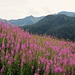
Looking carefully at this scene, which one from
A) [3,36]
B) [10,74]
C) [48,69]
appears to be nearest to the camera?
[10,74]

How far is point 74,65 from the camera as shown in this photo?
8578 mm

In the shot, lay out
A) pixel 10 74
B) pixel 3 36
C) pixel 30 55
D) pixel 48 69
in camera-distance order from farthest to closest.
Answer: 1. pixel 3 36
2. pixel 30 55
3. pixel 48 69
4. pixel 10 74

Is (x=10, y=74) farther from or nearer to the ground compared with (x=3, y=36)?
nearer to the ground

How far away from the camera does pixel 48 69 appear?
7680 millimetres

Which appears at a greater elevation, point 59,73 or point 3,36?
point 3,36

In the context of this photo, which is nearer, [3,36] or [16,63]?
[16,63]

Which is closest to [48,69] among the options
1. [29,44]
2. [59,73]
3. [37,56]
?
[59,73]

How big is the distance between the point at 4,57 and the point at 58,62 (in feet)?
5.71

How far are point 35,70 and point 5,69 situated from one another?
86 cm

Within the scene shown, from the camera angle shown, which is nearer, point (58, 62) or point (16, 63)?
point (16, 63)

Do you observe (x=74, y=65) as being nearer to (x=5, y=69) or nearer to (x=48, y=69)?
(x=48, y=69)

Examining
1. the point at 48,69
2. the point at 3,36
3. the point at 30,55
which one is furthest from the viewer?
the point at 3,36

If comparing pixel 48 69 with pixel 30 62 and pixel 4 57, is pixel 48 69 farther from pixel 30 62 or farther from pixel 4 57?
pixel 4 57

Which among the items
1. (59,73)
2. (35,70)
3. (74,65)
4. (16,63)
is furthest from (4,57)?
(74,65)
